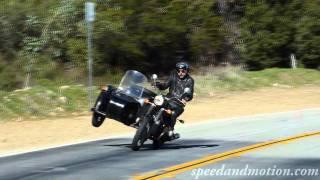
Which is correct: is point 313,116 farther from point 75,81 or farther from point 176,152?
point 75,81

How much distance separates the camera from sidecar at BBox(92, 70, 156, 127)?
13.1 m

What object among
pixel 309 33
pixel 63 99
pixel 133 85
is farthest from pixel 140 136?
pixel 309 33

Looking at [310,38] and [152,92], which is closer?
[152,92]

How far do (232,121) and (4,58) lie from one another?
41.4 ft

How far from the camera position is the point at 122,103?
13.1 m

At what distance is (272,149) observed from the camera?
1356 cm

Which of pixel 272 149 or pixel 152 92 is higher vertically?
pixel 152 92

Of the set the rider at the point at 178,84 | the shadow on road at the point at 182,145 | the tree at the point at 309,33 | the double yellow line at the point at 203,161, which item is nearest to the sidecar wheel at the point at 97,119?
the shadow on road at the point at 182,145

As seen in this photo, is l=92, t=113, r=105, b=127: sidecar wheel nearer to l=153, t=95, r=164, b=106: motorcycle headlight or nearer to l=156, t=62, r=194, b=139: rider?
l=153, t=95, r=164, b=106: motorcycle headlight

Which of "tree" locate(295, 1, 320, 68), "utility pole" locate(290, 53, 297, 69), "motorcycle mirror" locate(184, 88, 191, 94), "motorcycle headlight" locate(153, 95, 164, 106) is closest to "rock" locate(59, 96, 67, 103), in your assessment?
"motorcycle mirror" locate(184, 88, 191, 94)

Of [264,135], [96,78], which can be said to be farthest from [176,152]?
[96,78]

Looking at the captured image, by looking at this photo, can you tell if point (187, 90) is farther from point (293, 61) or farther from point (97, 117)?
point (293, 61)

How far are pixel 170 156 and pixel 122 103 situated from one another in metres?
1.39

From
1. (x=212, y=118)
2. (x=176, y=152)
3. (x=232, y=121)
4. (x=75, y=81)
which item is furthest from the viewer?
(x=75, y=81)
